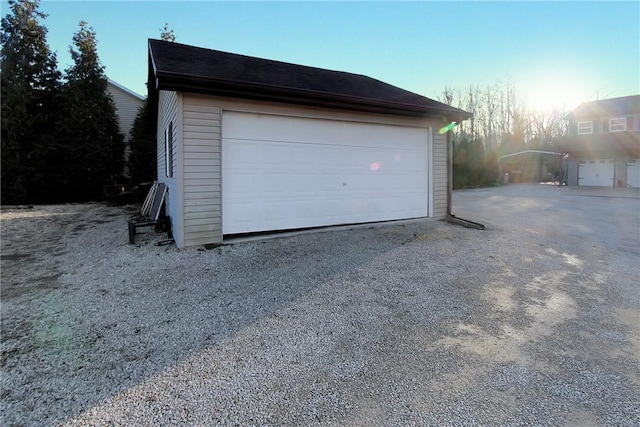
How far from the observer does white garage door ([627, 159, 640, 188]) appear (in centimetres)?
2062

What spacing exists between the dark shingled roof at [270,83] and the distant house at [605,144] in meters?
19.6

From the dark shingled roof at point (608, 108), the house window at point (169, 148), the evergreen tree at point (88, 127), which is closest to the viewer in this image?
the house window at point (169, 148)

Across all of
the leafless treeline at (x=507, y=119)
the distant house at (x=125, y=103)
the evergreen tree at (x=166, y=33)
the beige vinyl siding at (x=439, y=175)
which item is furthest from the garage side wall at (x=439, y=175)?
the leafless treeline at (x=507, y=119)

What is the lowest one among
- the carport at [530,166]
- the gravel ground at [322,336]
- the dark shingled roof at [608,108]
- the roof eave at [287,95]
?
the gravel ground at [322,336]

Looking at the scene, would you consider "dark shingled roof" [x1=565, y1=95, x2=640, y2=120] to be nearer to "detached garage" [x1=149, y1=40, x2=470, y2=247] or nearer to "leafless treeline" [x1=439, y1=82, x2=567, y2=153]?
"leafless treeline" [x1=439, y1=82, x2=567, y2=153]

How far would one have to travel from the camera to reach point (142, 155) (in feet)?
49.9

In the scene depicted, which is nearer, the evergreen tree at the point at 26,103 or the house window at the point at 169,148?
the house window at the point at 169,148

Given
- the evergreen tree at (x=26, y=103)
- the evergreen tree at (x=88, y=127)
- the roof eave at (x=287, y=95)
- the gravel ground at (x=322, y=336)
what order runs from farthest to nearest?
the evergreen tree at (x=88, y=127) → the evergreen tree at (x=26, y=103) → the roof eave at (x=287, y=95) → the gravel ground at (x=322, y=336)

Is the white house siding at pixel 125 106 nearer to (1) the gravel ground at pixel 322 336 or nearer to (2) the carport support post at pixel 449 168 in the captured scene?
(1) the gravel ground at pixel 322 336

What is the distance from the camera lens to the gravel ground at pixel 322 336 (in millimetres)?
2010

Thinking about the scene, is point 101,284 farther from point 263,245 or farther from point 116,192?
point 116,192

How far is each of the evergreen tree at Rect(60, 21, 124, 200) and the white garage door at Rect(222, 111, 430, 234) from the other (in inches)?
460

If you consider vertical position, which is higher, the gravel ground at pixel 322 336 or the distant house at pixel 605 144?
the distant house at pixel 605 144

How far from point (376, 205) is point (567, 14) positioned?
7.33 metres
